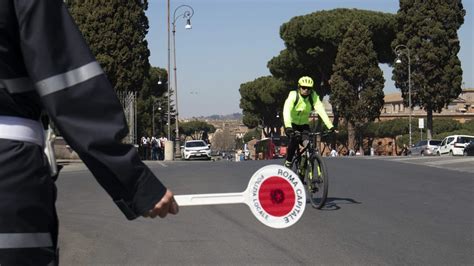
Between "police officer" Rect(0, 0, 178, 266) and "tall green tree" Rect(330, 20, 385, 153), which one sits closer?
"police officer" Rect(0, 0, 178, 266)

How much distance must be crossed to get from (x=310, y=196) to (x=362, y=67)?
5035 centimetres

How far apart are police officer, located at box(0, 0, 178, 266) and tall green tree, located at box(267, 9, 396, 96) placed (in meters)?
58.9

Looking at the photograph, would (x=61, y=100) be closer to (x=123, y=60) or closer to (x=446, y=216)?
(x=446, y=216)

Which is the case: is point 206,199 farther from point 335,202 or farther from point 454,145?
point 454,145

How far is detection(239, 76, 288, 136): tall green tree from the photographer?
7912 centimetres

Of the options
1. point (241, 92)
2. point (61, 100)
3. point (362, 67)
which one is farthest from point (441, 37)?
point (61, 100)

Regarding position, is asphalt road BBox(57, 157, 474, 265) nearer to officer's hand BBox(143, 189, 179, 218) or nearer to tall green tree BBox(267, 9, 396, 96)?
officer's hand BBox(143, 189, 179, 218)

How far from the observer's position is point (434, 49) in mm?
53656

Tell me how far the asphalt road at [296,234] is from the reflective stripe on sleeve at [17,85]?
161 inches

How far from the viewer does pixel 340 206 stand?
32.0 ft

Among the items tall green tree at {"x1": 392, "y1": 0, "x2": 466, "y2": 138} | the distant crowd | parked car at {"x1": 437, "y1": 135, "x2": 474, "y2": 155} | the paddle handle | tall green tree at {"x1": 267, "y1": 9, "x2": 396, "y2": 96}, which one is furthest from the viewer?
tall green tree at {"x1": 267, "y1": 9, "x2": 396, "y2": 96}

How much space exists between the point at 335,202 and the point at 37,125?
828 centimetres

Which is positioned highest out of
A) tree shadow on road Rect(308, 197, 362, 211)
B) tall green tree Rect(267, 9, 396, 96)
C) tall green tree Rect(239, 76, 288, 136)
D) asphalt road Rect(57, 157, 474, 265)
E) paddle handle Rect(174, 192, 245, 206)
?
tall green tree Rect(267, 9, 396, 96)

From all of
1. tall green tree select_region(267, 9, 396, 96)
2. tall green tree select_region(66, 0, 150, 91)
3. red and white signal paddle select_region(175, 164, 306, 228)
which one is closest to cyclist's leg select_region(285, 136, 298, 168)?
red and white signal paddle select_region(175, 164, 306, 228)
